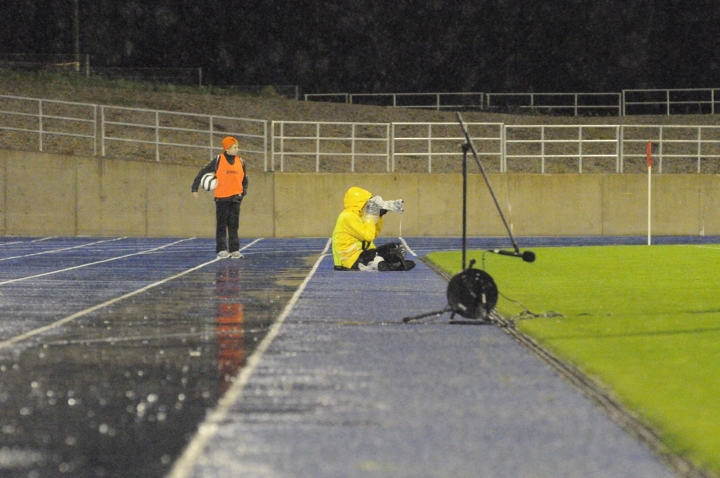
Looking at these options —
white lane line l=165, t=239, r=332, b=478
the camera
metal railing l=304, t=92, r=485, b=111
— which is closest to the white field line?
white lane line l=165, t=239, r=332, b=478

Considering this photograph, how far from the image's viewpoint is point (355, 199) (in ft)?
59.1

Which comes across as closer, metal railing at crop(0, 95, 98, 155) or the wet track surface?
the wet track surface

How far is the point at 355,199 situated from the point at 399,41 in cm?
3766

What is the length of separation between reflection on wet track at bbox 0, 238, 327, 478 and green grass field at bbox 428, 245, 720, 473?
251cm

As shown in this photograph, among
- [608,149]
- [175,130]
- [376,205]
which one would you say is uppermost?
[175,130]

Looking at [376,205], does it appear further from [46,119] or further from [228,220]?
[46,119]

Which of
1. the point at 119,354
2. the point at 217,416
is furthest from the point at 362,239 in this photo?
the point at 217,416

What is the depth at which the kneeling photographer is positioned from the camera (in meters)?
18.0

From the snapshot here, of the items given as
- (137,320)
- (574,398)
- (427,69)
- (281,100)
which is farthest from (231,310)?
(427,69)

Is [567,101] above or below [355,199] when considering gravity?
above

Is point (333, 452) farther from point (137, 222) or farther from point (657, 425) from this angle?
point (137, 222)

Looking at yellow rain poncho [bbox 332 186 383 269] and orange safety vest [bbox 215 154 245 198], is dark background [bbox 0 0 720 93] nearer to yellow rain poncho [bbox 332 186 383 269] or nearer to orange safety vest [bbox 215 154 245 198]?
orange safety vest [bbox 215 154 245 198]

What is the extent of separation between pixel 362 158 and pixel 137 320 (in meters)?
29.0

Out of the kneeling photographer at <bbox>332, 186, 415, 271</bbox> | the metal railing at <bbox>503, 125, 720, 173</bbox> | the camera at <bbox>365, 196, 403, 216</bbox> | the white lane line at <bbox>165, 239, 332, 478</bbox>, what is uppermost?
the metal railing at <bbox>503, 125, 720, 173</bbox>
